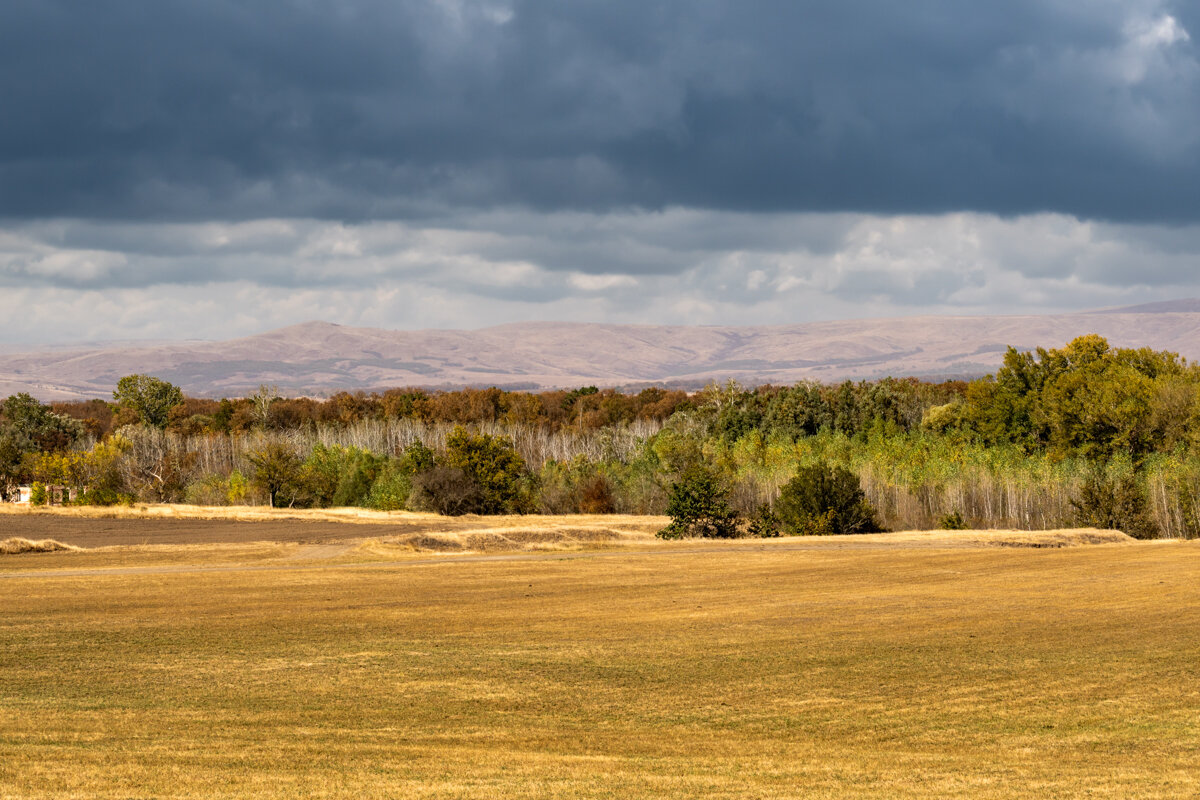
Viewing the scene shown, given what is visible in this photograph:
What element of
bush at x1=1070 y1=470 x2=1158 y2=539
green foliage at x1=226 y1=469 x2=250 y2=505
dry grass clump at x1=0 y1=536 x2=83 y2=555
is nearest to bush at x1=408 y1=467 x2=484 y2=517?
green foliage at x1=226 y1=469 x2=250 y2=505

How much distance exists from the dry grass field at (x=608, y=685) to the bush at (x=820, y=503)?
17.7 m

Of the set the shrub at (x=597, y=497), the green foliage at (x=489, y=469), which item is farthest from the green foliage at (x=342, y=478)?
the shrub at (x=597, y=497)

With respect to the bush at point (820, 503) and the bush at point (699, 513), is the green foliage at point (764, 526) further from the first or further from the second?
the bush at point (699, 513)

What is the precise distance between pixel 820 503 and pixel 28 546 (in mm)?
33508

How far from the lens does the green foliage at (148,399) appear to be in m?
124

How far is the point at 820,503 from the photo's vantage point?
55.0 m

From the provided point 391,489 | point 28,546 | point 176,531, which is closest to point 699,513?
point 391,489

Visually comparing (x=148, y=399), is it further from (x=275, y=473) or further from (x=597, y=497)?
(x=597, y=497)

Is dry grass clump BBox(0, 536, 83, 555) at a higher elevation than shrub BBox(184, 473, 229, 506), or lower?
lower

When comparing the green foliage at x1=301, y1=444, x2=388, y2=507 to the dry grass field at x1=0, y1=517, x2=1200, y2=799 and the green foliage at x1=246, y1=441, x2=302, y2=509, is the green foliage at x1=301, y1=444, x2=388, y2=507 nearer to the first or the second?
the green foliage at x1=246, y1=441, x2=302, y2=509

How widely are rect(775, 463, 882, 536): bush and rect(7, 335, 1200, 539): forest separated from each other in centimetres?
7

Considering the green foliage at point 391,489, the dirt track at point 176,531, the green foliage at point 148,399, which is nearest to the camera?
the dirt track at point 176,531

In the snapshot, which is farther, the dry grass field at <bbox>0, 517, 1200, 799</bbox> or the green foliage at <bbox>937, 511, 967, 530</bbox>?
the green foliage at <bbox>937, 511, 967, 530</bbox>

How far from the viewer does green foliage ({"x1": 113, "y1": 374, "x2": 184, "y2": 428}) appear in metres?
124
